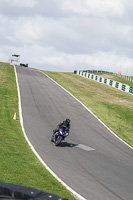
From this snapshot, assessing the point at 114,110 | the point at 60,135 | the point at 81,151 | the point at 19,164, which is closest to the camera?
the point at 19,164

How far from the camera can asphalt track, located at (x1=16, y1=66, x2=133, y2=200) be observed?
10719 millimetres

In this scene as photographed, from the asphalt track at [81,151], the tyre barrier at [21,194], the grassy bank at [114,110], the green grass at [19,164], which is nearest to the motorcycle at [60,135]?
the asphalt track at [81,151]

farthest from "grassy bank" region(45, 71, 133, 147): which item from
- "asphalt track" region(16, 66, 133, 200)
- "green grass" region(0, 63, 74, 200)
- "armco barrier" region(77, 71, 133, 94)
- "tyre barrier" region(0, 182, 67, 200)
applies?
"tyre barrier" region(0, 182, 67, 200)

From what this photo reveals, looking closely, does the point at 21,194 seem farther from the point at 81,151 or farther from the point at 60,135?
the point at 60,135

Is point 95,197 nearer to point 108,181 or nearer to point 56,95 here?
point 108,181

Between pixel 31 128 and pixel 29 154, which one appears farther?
pixel 31 128

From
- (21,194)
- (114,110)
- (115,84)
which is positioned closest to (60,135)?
(21,194)

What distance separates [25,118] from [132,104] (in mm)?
17002

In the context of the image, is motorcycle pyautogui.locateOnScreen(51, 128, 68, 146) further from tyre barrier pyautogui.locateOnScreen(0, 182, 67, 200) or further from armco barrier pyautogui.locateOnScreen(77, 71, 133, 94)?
armco barrier pyautogui.locateOnScreen(77, 71, 133, 94)

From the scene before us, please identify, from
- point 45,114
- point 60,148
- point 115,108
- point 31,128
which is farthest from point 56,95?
point 60,148

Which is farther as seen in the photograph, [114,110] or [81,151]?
[114,110]

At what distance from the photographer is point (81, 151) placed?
52.8 feet

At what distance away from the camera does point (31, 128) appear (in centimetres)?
1967

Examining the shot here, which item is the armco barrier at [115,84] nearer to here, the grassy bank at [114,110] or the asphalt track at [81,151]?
the grassy bank at [114,110]
